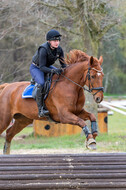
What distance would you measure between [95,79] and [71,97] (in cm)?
60

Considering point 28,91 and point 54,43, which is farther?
point 28,91

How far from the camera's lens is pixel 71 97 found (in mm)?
5961

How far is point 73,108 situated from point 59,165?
1.71 meters

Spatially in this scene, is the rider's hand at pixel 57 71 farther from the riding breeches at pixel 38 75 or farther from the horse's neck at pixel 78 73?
the riding breeches at pixel 38 75

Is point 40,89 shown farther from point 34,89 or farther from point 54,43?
point 54,43

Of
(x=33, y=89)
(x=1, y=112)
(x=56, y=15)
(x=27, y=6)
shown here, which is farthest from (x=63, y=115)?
(x=56, y=15)

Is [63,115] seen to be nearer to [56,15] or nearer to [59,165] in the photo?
[59,165]

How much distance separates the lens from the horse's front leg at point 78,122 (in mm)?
5382

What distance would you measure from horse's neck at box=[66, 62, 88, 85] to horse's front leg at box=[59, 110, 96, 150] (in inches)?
28.9

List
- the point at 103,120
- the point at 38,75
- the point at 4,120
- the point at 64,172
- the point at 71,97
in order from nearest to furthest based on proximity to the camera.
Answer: the point at 64,172, the point at 71,97, the point at 38,75, the point at 4,120, the point at 103,120

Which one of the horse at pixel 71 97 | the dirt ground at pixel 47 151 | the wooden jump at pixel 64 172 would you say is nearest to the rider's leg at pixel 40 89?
the horse at pixel 71 97

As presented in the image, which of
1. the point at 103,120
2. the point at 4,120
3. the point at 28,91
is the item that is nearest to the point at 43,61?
the point at 28,91

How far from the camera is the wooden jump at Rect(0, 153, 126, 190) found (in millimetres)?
3959

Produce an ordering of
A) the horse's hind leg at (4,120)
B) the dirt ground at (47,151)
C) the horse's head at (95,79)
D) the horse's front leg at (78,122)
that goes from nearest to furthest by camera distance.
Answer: the horse's front leg at (78,122) → the horse's head at (95,79) → the horse's hind leg at (4,120) → the dirt ground at (47,151)
